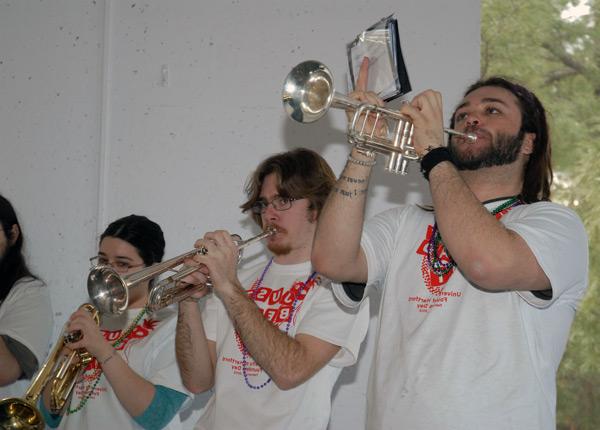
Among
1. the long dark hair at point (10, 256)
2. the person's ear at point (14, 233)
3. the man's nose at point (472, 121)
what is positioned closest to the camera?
the man's nose at point (472, 121)

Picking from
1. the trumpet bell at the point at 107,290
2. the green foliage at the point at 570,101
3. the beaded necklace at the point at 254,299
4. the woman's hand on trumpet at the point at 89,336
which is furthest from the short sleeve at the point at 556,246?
the green foliage at the point at 570,101

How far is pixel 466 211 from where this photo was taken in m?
1.76

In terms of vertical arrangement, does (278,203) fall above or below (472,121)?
below

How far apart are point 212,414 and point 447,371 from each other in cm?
82

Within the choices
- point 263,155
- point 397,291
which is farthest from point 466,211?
point 263,155

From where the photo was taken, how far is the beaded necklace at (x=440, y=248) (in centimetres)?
194

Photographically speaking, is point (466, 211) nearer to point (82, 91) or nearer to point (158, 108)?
point (158, 108)

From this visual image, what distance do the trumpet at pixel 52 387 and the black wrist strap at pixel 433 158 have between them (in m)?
1.34

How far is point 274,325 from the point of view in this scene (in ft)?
7.27

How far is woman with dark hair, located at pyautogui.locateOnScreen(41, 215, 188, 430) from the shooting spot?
241cm

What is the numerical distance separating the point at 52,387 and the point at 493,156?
162 cm

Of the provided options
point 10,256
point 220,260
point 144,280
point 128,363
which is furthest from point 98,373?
point 10,256

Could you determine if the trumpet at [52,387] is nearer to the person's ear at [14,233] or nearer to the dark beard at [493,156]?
the person's ear at [14,233]

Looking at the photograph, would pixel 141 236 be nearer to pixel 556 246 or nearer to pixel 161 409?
pixel 161 409
